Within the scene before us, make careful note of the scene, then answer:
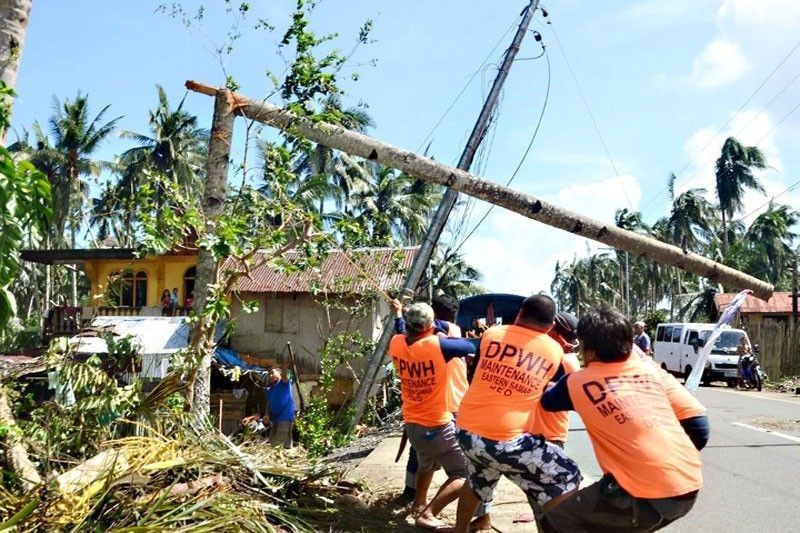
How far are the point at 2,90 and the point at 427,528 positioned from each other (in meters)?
3.84

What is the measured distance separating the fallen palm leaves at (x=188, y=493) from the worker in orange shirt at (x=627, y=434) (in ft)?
6.98

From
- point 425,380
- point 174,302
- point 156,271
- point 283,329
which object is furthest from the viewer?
point 156,271

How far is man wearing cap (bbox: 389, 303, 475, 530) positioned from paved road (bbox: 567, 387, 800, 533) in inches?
76.5

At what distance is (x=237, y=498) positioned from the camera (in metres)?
4.76

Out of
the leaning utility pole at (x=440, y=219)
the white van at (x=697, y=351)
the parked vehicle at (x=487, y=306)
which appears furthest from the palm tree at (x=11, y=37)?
the white van at (x=697, y=351)

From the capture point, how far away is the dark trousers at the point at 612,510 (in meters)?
3.08

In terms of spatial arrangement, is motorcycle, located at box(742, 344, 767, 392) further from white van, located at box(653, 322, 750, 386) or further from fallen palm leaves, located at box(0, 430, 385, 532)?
fallen palm leaves, located at box(0, 430, 385, 532)

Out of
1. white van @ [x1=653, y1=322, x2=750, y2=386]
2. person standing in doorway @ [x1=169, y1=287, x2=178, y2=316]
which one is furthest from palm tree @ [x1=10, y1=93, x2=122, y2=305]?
white van @ [x1=653, y1=322, x2=750, y2=386]

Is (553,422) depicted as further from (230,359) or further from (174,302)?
(174,302)

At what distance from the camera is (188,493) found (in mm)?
4652

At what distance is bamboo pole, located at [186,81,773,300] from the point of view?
7332 mm

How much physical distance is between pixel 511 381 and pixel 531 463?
1.46 ft

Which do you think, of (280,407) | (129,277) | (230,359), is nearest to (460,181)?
(280,407)

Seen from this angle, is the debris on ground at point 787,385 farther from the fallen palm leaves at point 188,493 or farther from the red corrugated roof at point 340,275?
the fallen palm leaves at point 188,493
